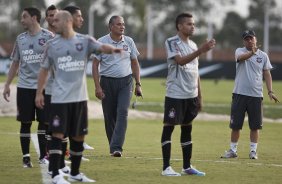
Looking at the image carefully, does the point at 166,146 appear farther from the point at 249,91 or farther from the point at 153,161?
the point at 249,91

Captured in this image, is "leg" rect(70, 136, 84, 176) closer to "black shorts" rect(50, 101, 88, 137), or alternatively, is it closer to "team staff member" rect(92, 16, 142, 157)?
"black shorts" rect(50, 101, 88, 137)

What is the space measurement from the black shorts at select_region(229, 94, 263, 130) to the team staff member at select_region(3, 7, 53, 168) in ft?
12.6

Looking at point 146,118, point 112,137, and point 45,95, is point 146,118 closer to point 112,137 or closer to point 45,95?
point 112,137

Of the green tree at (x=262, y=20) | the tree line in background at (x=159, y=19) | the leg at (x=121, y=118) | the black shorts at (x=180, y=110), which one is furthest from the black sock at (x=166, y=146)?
the green tree at (x=262, y=20)

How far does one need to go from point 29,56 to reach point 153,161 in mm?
2670

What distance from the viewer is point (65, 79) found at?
10742 mm

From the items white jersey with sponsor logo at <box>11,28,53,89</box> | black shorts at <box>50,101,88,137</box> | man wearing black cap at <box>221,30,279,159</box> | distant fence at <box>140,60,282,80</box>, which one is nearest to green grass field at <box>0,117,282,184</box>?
man wearing black cap at <box>221,30,279,159</box>

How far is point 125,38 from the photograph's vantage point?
1474 centimetres

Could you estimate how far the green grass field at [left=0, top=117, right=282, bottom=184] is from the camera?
37.9ft

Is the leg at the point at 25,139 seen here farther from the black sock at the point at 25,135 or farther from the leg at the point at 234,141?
the leg at the point at 234,141

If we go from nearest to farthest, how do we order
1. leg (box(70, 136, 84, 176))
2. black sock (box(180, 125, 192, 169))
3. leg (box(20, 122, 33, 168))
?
leg (box(70, 136, 84, 176))
black sock (box(180, 125, 192, 169))
leg (box(20, 122, 33, 168))

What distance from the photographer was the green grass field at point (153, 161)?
455 inches

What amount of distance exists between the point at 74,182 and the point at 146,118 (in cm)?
1462

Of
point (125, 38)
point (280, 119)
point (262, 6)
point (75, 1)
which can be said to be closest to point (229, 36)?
point (262, 6)
